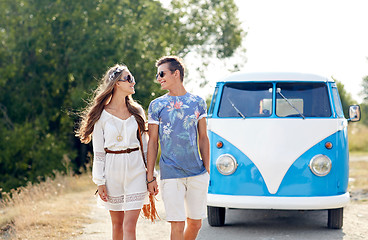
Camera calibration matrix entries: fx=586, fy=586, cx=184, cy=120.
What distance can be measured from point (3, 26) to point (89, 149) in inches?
202

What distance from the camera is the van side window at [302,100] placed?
7.80m

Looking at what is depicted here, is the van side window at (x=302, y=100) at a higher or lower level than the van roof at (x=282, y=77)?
lower

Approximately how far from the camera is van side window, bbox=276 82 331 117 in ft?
25.6

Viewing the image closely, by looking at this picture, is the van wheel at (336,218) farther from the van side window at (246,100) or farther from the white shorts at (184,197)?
the white shorts at (184,197)

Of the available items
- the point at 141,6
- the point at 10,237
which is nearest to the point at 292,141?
the point at 10,237

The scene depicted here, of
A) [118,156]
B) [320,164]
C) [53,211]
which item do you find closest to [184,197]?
[118,156]

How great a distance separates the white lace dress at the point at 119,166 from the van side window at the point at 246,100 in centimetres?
309

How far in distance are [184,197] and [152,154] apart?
1.62 feet

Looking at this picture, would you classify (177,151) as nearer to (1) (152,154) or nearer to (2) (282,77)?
(1) (152,154)

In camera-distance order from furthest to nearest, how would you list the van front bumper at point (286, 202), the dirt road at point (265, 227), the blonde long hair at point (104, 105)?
the dirt road at point (265, 227) < the van front bumper at point (286, 202) < the blonde long hair at point (104, 105)

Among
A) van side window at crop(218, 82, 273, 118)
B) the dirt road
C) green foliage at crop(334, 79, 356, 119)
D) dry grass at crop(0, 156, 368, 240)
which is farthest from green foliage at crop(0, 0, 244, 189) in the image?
green foliage at crop(334, 79, 356, 119)

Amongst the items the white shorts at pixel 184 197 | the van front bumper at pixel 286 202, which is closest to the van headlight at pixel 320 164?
the van front bumper at pixel 286 202

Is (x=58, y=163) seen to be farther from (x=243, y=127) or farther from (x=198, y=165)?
(x=198, y=165)

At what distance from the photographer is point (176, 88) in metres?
5.10
